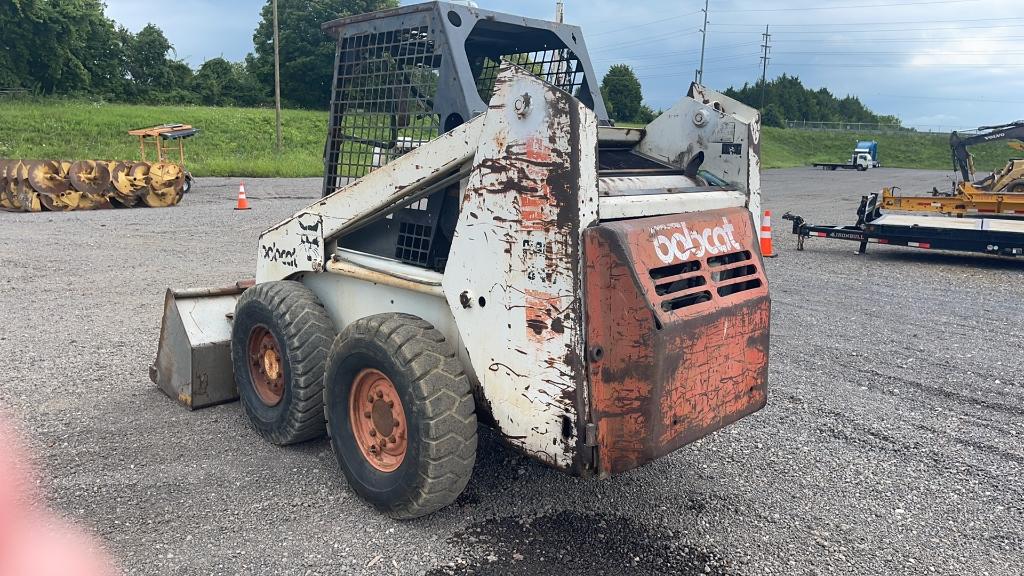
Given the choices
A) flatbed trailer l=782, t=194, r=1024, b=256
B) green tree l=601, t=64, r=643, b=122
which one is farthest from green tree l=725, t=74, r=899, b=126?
flatbed trailer l=782, t=194, r=1024, b=256

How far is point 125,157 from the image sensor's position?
2742 cm

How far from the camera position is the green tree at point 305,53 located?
52.2 meters

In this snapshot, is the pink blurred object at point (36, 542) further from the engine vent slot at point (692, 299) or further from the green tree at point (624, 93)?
the green tree at point (624, 93)

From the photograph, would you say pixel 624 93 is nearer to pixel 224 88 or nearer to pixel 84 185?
pixel 224 88

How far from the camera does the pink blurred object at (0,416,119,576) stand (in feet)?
9.66

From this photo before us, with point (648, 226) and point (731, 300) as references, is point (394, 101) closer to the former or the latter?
point (648, 226)

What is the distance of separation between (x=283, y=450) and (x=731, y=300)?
8.12 feet

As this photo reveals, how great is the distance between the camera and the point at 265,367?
4188mm

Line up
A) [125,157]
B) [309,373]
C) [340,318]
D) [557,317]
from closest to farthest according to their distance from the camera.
Answer: [557,317] → [309,373] → [340,318] → [125,157]

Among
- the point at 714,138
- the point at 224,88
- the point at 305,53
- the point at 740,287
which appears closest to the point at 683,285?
the point at 740,287

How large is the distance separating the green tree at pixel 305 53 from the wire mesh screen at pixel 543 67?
4910cm

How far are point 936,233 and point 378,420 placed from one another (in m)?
10.5

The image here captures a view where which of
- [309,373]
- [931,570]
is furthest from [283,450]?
[931,570]

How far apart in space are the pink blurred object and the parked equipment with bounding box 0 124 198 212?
13.9 meters
